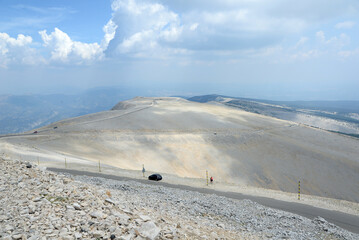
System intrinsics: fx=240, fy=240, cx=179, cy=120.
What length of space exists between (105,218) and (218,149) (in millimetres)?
50874

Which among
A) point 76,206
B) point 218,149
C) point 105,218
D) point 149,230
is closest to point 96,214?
point 105,218

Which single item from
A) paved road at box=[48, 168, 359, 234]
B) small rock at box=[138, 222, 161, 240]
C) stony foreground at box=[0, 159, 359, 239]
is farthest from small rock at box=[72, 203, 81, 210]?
paved road at box=[48, 168, 359, 234]

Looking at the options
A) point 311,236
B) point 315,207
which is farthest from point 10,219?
point 315,207

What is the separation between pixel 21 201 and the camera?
10.0 meters

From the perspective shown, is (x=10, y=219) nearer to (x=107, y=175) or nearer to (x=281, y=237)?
(x=281, y=237)

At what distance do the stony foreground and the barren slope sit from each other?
26.1 meters

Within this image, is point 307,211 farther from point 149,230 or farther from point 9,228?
point 9,228

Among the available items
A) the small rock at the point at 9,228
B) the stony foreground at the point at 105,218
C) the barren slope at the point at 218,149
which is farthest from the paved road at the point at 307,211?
the barren slope at the point at 218,149

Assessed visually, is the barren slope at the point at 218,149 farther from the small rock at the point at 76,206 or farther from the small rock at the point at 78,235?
the small rock at the point at 78,235

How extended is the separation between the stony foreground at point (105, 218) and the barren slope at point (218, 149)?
26.1m

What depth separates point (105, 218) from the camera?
31.4ft

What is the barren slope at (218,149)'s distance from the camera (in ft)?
151

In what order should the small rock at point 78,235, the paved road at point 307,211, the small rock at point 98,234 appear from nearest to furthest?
the small rock at point 78,235 → the small rock at point 98,234 → the paved road at point 307,211

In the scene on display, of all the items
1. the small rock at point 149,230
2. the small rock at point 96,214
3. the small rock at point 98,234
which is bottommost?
the small rock at point 149,230
